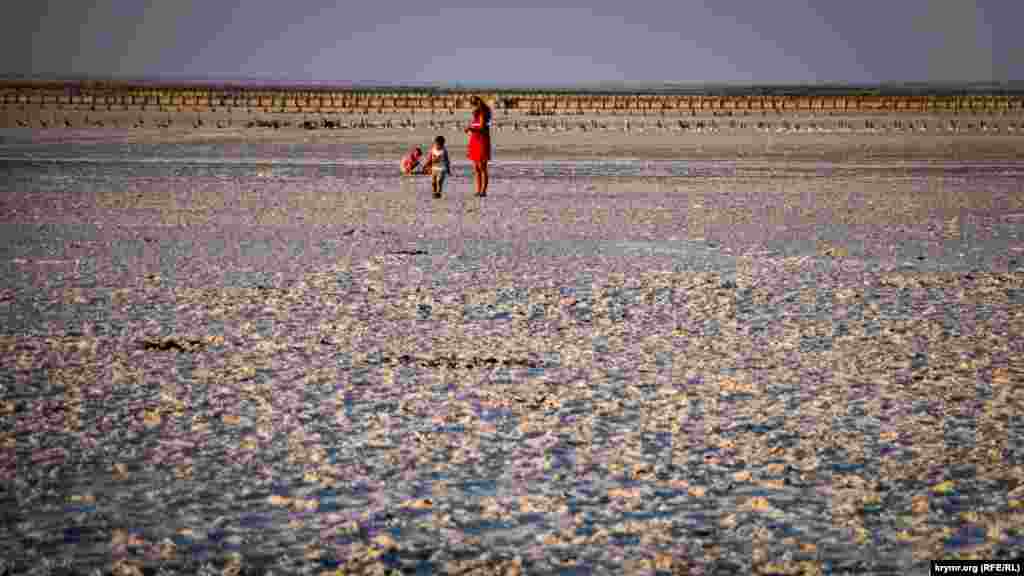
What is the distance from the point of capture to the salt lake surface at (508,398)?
574cm

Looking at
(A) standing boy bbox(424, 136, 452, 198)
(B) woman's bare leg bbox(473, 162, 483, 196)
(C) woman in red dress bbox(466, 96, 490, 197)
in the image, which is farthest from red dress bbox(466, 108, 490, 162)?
(A) standing boy bbox(424, 136, 452, 198)

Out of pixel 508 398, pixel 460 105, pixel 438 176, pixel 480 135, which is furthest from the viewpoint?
pixel 460 105

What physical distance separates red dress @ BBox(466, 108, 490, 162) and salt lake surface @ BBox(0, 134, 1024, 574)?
11.4 ft

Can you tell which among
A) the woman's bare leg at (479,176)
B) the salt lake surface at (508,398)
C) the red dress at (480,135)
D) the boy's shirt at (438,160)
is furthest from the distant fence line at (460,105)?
the salt lake surface at (508,398)

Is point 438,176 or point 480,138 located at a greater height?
point 480,138

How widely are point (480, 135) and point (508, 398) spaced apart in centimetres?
1413

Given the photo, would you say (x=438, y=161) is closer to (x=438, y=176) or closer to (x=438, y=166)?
(x=438, y=166)

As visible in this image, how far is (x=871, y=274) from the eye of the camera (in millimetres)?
14148

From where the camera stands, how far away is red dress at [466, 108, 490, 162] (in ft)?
70.5

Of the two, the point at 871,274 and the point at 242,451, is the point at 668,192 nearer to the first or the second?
the point at 871,274

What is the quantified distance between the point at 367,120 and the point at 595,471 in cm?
7350

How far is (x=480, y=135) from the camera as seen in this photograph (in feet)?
72.4

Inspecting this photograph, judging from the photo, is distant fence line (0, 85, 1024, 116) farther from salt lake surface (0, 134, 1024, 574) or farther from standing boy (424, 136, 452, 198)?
salt lake surface (0, 134, 1024, 574)

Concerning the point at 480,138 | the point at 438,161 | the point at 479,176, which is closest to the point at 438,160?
the point at 438,161
